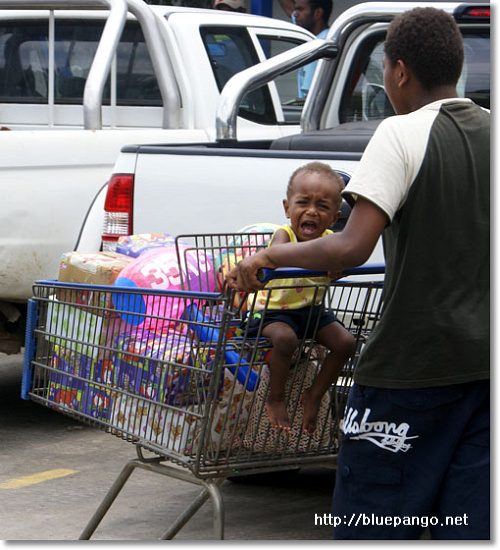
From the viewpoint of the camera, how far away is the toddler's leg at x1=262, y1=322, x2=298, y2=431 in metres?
3.53

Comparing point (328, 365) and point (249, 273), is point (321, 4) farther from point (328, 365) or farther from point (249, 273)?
point (249, 273)

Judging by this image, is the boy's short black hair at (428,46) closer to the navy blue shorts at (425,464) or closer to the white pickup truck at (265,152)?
the navy blue shorts at (425,464)

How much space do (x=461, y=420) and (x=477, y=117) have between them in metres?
0.79

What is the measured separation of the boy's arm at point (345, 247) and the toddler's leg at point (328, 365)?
74 centimetres

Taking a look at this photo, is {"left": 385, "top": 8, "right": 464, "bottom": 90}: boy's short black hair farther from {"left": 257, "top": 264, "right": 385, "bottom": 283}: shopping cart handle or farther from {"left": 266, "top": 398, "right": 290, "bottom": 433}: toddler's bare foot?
{"left": 266, "top": 398, "right": 290, "bottom": 433}: toddler's bare foot

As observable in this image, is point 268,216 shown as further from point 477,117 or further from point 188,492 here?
point 477,117

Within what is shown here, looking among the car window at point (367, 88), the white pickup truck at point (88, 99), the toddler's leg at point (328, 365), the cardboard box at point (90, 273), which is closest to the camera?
the toddler's leg at point (328, 365)

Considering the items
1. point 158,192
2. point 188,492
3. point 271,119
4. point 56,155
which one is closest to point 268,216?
point 158,192

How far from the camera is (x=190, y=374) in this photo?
11.6 ft

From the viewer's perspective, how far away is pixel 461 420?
9.53ft

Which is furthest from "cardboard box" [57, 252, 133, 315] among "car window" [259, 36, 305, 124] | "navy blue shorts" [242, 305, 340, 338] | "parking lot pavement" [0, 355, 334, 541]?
"car window" [259, 36, 305, 124]

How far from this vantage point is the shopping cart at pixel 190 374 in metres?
3.51

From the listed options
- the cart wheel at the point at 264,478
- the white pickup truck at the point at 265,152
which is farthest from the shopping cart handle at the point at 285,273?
the cart wheel at the point at 264,478

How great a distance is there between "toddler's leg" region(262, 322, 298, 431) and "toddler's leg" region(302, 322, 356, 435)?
3.9 inches
